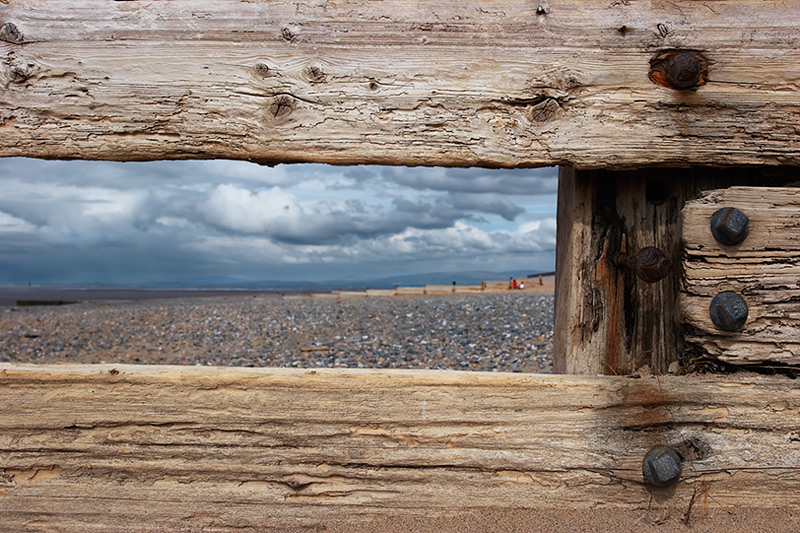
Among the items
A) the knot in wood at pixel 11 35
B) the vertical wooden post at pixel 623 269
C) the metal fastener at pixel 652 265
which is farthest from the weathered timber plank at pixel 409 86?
the metal fastener at pixel 652 265

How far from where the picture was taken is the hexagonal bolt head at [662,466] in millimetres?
2053

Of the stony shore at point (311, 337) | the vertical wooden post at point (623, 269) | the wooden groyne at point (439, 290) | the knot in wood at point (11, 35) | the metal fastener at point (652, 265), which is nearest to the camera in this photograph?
the metal fastener at point (652, 265)

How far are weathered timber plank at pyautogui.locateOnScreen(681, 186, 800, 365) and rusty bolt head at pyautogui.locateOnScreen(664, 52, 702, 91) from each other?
0.42m

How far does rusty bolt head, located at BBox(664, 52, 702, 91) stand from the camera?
6.74 ft

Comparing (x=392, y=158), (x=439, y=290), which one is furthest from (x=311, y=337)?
(x=439, y=290)

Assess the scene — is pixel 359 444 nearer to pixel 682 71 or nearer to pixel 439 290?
pixel 682 71

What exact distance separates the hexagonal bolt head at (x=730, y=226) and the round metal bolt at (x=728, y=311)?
0.19 m

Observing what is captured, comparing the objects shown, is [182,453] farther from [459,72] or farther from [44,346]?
[44,346]

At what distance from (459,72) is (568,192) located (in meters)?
0.69

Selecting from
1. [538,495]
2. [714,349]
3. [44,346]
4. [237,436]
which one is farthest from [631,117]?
[44,346]

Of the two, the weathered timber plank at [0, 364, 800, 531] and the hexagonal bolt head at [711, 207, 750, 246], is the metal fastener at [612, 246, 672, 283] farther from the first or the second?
the weathered timber plank at [0, 364, 800, 531]

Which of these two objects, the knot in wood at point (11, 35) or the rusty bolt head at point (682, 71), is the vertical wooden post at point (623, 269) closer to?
the rusty bolt head at point (682, 71)

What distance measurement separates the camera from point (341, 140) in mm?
2078

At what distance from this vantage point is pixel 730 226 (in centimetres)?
202
